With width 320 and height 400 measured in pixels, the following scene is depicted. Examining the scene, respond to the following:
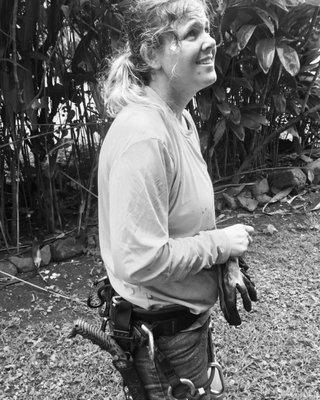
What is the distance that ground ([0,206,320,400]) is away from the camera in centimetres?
224

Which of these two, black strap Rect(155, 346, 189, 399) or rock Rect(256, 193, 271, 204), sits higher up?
black strap Rect(155, 346, 189, 399)

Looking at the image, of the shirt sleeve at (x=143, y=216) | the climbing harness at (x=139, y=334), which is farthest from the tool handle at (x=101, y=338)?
the shirt sleeve at (x=143, y=216)

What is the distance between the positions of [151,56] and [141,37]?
0.05 meters

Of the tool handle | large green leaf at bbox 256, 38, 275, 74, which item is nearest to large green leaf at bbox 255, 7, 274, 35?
large green leaf at bbox 256, 38, 275, 74

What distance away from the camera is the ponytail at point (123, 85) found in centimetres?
121

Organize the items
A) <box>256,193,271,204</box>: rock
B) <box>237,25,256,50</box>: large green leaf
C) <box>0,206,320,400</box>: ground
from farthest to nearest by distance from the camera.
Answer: <box>256,193,271,204</box>: rock < <box>237,25,256,50</box>: large green leaf < <box>0,206,320,400</box>: ground

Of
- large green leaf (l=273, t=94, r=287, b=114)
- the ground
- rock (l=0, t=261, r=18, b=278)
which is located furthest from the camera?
large green leaf (l=273, t=94, r=287, b=114)

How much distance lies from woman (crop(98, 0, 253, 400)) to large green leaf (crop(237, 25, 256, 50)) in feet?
7.08

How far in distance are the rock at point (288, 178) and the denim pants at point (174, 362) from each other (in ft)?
9.68

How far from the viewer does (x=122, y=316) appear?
4.33 ft

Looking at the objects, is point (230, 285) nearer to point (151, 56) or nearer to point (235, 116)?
point (151, 56)

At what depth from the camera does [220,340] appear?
2.53 m

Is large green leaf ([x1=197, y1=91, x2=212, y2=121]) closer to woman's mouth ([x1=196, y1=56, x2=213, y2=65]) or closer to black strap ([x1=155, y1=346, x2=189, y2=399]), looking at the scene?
woman's mouth ([x1=196, y1=56, x2=213, y2=65])

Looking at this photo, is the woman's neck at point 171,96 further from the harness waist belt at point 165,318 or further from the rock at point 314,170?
the rock at point 314,170
